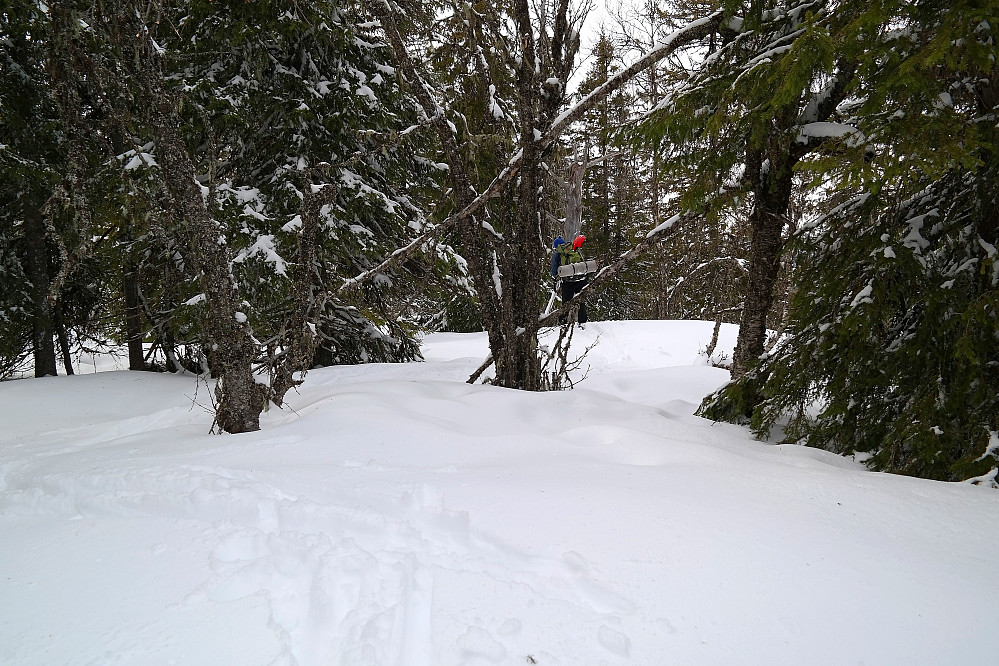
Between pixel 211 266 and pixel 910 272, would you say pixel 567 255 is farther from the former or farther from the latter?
pixel 211 266

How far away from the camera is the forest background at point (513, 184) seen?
2.83m

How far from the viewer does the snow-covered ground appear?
63.7 inches

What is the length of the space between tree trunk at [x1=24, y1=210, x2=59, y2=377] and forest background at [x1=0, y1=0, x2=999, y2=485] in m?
0.04

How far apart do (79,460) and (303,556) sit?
2200mm

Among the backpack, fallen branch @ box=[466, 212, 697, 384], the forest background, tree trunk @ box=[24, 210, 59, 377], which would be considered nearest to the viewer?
the forest background

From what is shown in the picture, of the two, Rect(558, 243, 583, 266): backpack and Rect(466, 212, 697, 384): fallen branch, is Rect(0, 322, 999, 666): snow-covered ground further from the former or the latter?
Rect(558, 243, 583, 266): backpack

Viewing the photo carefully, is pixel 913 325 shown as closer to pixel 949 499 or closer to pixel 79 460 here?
pixel 949 499

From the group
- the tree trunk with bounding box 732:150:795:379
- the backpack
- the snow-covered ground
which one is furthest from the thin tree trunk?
the tree trunk with bounding box 732:150:795:379

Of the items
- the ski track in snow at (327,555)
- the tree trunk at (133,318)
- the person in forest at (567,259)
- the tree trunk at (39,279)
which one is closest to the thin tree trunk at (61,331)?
the tree trunk at (39,279)

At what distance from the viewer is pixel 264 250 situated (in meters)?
→ 7.11

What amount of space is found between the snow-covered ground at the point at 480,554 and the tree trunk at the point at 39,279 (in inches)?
263

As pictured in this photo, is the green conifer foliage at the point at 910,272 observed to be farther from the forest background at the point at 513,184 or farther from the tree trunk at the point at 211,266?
the tree trunk at the point at 211,266

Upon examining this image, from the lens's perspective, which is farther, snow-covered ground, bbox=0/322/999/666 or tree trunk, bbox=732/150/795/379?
tree trunk, bbox=732/150/795/379

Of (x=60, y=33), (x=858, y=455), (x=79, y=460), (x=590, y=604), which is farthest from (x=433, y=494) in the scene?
(x=60, y=33)
